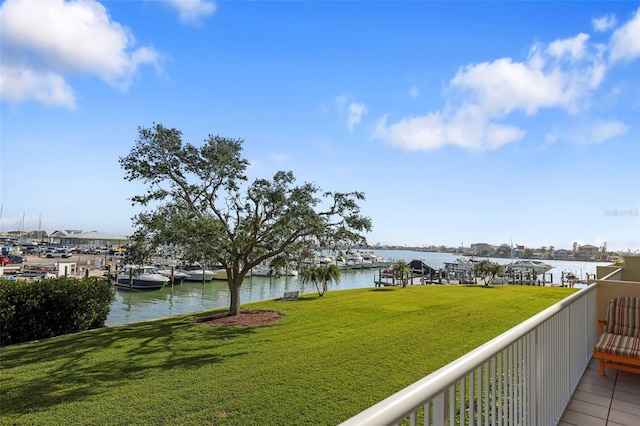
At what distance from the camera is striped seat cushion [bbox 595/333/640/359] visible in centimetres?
384

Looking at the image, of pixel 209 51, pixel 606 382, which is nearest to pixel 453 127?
pixel 209 51

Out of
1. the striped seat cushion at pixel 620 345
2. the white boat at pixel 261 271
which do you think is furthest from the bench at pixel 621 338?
the white boat at pixel 261 271

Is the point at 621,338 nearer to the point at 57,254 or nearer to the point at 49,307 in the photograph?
the point at 49,307

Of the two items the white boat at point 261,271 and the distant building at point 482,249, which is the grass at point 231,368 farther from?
the distant building at point 482,249

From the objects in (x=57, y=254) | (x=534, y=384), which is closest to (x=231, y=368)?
(x=534, y=384)

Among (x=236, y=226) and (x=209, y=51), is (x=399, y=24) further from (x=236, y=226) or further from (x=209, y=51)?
(x=236, y=226)

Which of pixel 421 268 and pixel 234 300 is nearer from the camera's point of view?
pixel 234 300

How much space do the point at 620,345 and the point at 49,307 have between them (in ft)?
40.1

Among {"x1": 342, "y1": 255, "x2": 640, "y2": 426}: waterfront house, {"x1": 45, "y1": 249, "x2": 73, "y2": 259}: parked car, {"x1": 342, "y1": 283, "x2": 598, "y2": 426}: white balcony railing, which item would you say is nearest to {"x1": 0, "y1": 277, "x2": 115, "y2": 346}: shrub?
{"x1": 342, "y1": 255, "x2": 640, "y2": 426}: waterfront house

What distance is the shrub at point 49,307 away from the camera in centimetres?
845

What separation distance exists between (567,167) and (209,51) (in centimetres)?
1354

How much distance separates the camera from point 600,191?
549 inches

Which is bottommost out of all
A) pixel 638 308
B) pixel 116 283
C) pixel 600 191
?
pixel 116 283

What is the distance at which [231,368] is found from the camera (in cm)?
664
